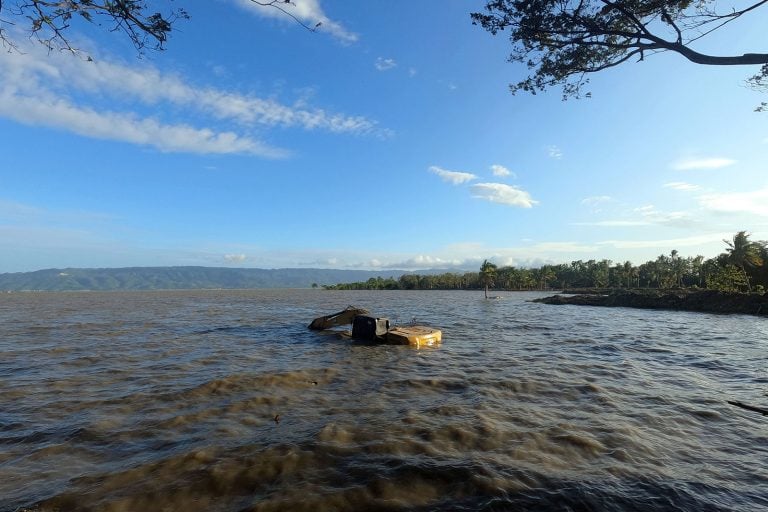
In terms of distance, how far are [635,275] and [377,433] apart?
14949 centimetres

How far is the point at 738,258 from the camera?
67.5m

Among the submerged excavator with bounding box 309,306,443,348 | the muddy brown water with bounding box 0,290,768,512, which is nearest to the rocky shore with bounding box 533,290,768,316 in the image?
the muddy brown water with bounding box 0,290,768,512

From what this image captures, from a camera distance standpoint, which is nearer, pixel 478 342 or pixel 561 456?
pixel 561 456

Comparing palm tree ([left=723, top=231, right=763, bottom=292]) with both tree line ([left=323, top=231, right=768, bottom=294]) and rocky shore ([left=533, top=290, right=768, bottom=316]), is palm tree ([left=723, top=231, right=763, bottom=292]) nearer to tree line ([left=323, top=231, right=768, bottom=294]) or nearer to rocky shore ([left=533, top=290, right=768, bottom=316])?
tree line ([left=323, top=231, right=768, bottom=294])

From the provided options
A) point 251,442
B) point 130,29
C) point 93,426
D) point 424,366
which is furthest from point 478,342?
point 130,29

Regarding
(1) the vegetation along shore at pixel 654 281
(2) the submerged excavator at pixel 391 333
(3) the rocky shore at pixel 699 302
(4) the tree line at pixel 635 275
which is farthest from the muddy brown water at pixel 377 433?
(4) the tree line at pixel 635 275

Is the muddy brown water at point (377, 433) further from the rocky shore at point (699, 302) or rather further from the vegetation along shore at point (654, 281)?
the vegetation along shore at point (654, 281)

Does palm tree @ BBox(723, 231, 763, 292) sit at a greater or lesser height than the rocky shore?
greater

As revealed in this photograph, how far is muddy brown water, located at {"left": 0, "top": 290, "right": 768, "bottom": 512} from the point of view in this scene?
228 inches

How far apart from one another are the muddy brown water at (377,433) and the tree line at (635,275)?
64.9 meters

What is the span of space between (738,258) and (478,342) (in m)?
72.2

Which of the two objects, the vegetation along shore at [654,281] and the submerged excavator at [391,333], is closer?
the submerged excavator at [391,333]

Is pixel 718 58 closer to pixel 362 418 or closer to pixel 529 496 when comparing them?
pixel 529 496

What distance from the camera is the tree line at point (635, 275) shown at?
66000 mm
